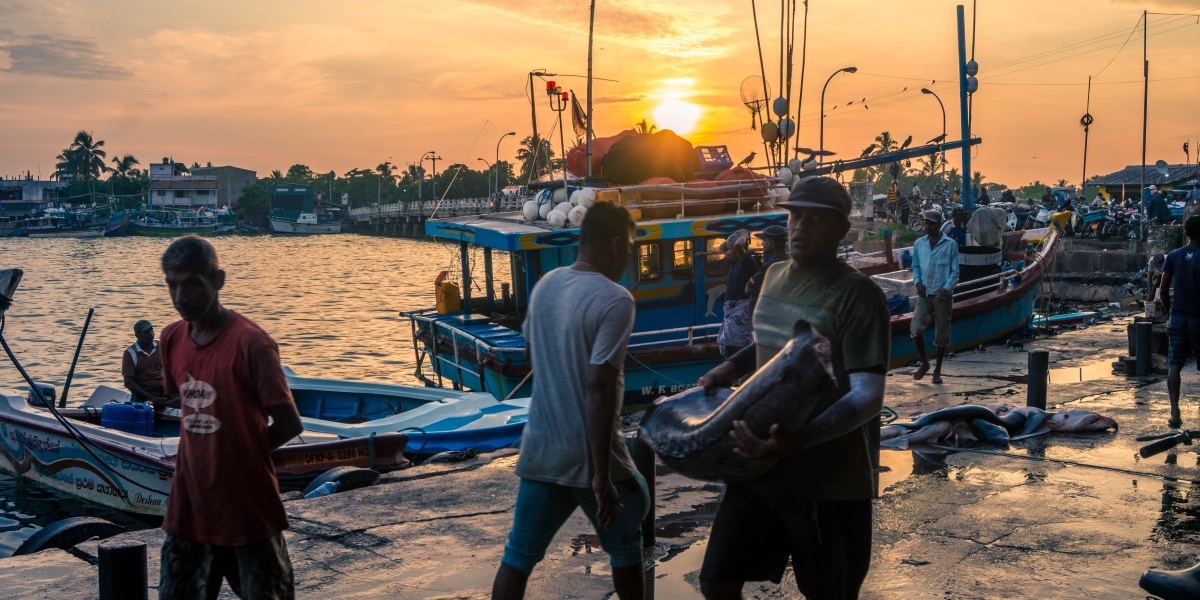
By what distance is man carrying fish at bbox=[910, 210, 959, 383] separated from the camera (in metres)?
10.8

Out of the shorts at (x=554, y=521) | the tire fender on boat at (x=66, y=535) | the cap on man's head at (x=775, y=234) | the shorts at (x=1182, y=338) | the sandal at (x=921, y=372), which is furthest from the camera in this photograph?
the sandal at (x=921, y=372)

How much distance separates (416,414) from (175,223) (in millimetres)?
108491

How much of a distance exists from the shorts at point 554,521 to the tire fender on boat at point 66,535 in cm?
354

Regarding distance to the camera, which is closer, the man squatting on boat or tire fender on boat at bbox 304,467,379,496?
tire fender on boat at bbox 304,467,379,496

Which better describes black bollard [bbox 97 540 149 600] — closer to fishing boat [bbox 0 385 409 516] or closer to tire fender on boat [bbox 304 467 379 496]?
tire fender on boat [bbox 304 467 379 496]

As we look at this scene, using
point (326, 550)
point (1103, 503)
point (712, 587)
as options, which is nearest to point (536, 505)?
point (712, 587)

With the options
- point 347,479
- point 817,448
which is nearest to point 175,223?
point 347,479

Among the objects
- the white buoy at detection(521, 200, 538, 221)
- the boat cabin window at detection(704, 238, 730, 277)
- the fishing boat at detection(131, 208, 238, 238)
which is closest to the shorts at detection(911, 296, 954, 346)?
the boat cabin window at detection(704, 238, 730, 277)

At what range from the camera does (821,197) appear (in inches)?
136

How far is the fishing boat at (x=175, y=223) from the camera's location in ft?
362

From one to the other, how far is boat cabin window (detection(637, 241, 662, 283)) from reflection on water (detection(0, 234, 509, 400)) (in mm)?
3153

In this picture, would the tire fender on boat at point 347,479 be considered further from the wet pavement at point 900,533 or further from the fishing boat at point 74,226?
the fishing boat at point 74,226

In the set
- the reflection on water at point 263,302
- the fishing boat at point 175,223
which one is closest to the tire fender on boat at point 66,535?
the reflection on water at point 263,302

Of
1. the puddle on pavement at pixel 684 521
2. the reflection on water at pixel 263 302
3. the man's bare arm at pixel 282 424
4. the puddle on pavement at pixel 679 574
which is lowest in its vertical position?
the reflection on water at pixel 263 302
